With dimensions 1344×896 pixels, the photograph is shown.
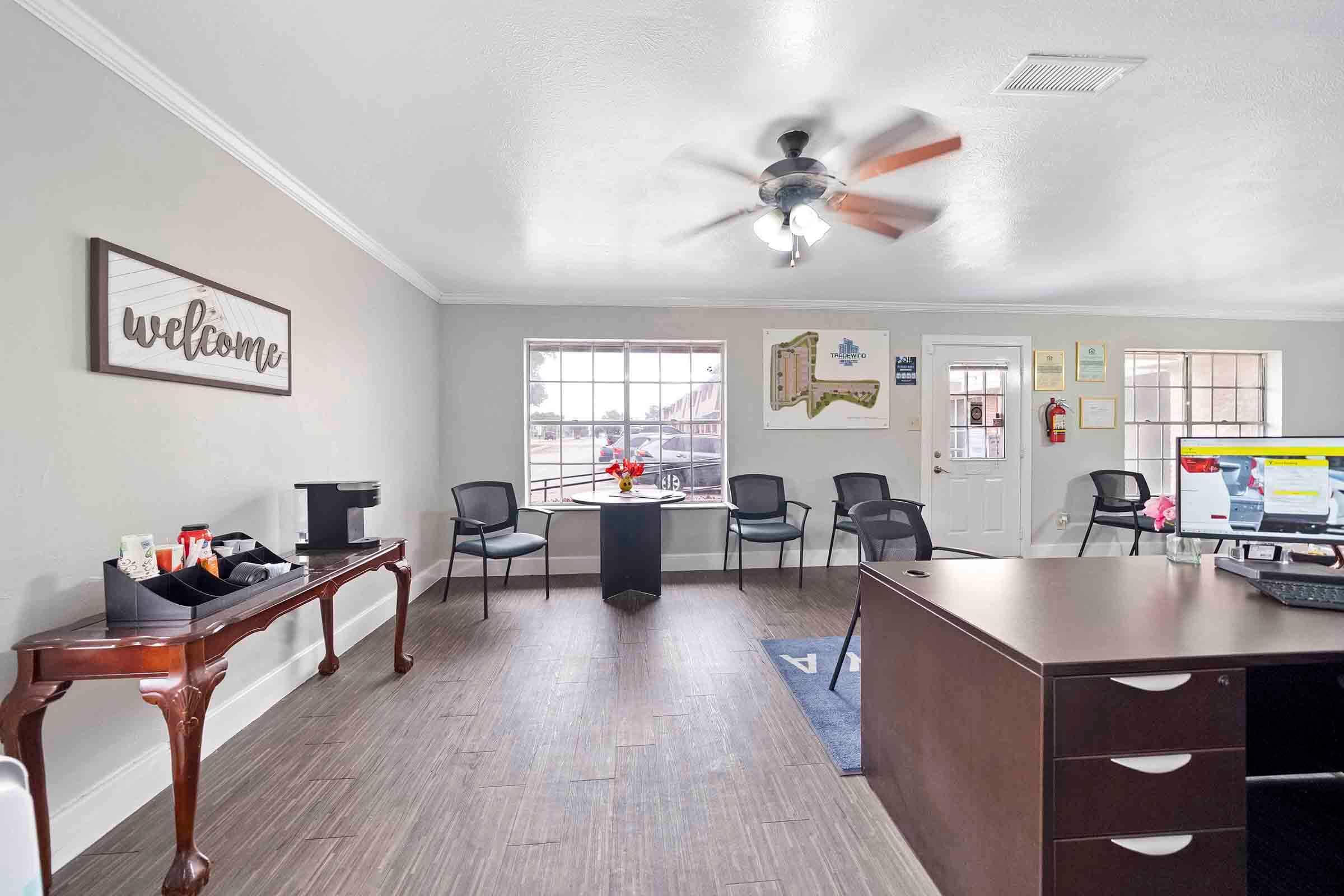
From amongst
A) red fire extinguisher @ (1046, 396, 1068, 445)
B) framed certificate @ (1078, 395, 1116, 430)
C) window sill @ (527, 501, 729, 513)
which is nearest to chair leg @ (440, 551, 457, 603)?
window sill @ (527, 501, 729, 513)

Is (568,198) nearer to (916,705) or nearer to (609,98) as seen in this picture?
(609,98)

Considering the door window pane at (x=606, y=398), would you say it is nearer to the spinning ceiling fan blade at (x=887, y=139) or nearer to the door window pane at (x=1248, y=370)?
the spinning ceiling fan blade at (x=887, y=139)

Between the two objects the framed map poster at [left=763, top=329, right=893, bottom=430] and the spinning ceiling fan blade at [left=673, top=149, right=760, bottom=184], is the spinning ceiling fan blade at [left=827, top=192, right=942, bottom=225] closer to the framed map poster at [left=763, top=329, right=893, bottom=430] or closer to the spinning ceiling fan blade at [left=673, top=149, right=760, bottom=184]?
the spinning ceiling fan blade at [left=673, top=149, right=760, bottom=184]

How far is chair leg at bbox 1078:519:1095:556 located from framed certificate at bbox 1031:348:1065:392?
1348 mm

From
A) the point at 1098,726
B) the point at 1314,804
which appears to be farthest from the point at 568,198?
the point at 1314,804

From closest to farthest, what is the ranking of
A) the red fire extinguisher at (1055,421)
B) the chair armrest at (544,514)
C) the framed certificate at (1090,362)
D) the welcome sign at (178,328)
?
the welcome sign at (178,328)
the chair armrest at (544,514)
the red fire extinguisher at (1055,421)
the framed certificate at (1090,362)

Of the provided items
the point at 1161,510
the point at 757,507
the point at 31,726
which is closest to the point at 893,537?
the point at 1161,510

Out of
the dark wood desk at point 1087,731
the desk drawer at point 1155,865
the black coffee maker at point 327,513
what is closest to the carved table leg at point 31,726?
the black coffee maker at point 327,513

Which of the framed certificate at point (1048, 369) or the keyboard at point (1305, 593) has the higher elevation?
the framed certificate at point (1048, 369)

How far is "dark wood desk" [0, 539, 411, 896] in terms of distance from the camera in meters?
1.55

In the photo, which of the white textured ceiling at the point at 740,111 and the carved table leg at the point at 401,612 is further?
the carved table leg at the point at 401,612

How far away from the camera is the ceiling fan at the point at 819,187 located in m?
2.46

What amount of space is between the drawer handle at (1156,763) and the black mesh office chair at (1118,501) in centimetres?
513

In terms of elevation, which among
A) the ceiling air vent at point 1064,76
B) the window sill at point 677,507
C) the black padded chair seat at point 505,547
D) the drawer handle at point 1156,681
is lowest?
the black padded chair seat at point 505,547
